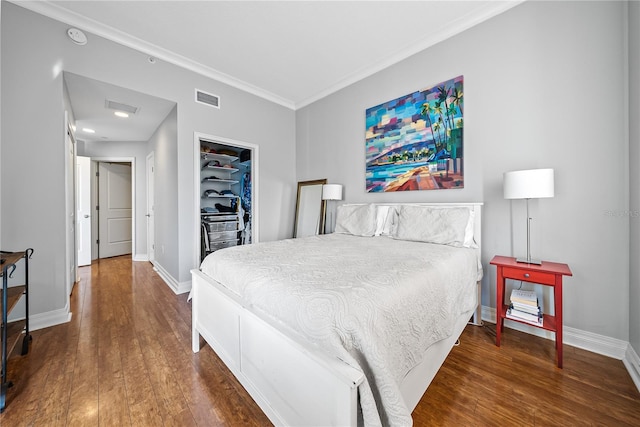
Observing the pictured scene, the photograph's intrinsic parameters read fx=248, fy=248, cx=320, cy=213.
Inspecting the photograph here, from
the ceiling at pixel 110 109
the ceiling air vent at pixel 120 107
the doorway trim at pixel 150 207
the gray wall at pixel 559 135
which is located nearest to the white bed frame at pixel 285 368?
the gray wall at pixel 559 135

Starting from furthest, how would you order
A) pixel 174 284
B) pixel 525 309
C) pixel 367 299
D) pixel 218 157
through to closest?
pixel 218 157, pixel 174 284, pixel 525 309, pixel 367 299

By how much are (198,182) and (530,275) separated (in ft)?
11.7

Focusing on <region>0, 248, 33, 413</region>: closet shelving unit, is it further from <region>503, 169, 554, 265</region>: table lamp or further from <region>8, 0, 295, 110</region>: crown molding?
<region>503, 169, 554, 265</region>: table lamp

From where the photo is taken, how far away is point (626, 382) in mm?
1517

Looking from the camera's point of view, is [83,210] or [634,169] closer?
[634,169]

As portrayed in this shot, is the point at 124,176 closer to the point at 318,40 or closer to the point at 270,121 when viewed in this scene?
the point at 270,121

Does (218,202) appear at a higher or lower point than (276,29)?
→ lower

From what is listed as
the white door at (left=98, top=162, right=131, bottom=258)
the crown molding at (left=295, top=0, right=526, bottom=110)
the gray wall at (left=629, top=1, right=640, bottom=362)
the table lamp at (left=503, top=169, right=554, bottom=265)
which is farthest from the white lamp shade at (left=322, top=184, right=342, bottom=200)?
the white door at (left=98, top=162, right=131, bottom=258)

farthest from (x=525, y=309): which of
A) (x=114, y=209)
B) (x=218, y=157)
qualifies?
(x=114, y=209)

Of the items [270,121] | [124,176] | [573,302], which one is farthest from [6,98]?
[573,302]

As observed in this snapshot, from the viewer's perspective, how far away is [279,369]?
1.09 m

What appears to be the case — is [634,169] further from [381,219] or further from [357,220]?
[357,220]

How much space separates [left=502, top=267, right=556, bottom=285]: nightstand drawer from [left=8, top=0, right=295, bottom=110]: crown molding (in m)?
3.86

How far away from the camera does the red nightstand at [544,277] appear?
5.49ft
